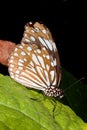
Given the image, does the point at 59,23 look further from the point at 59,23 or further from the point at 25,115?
the point at 25,115

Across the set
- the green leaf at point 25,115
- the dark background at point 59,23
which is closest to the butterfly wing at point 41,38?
the green leaf at point 25,115

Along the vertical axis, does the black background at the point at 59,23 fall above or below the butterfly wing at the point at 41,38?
below

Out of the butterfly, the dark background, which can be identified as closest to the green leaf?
the butterfly

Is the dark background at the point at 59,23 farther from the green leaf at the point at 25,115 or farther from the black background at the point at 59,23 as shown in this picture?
the green leaf at the point at 25,115

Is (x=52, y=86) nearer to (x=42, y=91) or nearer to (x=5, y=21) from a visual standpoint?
(x=42, y=91)

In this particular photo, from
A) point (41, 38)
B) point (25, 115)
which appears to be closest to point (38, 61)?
point (41, 38)

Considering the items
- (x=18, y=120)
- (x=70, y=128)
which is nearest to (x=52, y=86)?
(x=70, y=128)
